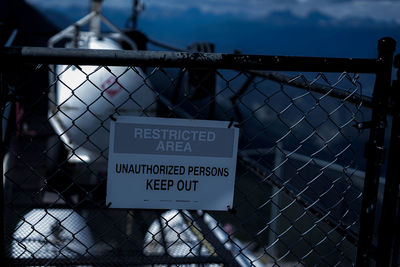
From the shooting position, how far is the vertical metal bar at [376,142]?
194cm

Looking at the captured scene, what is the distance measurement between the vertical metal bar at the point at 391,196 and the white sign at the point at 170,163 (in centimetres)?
74

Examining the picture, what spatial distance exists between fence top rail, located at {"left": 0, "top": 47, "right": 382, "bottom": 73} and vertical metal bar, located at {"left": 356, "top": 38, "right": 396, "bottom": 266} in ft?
0.17

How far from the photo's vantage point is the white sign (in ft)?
6.06

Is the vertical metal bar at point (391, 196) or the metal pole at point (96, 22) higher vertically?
the metal pole at point (96, 22)

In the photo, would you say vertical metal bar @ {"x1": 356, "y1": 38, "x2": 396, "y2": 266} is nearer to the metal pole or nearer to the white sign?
the white sign

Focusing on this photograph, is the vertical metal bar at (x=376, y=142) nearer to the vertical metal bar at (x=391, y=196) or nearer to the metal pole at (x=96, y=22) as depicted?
the vertical metal bar at (x=391, y=196)

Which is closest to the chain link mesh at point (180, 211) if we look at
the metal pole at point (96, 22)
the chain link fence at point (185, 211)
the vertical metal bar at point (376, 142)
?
the chain link fence at point (185, 211)

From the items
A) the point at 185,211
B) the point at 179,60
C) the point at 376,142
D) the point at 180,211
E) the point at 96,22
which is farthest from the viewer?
the point at 96,22

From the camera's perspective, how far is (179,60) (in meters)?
1.79

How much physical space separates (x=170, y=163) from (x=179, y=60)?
45cm

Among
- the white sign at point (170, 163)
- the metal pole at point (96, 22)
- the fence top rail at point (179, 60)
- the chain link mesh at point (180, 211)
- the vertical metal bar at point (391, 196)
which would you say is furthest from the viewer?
the metal pole at point (96, 22)

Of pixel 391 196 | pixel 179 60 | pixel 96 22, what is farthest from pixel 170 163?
pixel 96 22

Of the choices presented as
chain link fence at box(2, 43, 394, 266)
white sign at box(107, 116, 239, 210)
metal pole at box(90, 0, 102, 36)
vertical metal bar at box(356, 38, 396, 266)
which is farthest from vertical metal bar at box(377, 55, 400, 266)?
metal pole at box(90, 0, 102, 36)

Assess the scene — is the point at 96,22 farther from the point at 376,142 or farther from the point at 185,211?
the point at 376,142
